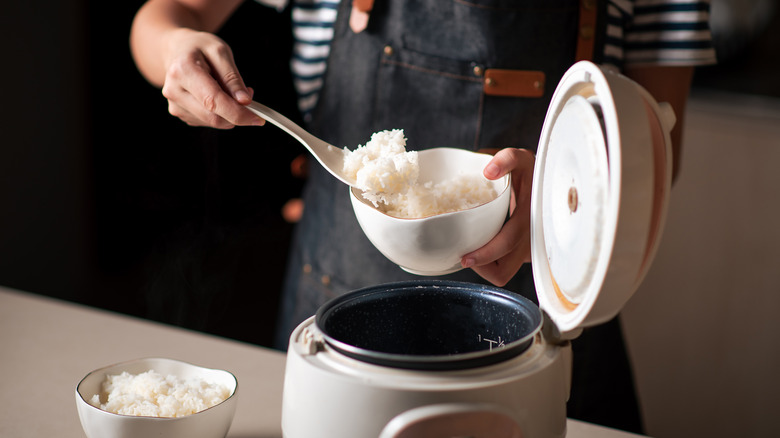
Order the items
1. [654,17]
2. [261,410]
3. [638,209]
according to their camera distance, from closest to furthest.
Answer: [638,209] → [261,410] → [654,17]

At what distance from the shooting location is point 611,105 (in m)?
0.56

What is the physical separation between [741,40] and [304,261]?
1737 mm

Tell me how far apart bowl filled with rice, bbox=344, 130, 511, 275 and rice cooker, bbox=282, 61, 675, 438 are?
0.40 feet

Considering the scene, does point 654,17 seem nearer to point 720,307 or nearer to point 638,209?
point 638,209

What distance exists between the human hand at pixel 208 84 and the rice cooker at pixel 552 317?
1.22ft

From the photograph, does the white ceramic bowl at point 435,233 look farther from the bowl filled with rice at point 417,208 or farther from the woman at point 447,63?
the woman at point 447,63

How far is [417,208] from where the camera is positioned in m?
0.90

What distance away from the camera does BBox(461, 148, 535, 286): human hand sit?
92cm

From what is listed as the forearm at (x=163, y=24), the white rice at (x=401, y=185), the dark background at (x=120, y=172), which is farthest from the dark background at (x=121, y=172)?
the white rice at (x=401, y=185)

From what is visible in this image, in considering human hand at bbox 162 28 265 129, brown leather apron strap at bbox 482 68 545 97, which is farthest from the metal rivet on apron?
human hand at bbox 162 28 265 129

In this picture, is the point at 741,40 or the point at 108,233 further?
the point at 108,233

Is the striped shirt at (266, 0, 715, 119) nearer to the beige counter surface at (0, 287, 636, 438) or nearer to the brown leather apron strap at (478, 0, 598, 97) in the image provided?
the brown leather apron strap at (478, 0, 598, 97)

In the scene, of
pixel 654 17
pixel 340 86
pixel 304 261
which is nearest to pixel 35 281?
pixel 304 261

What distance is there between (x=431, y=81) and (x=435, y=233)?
0.52 meters
